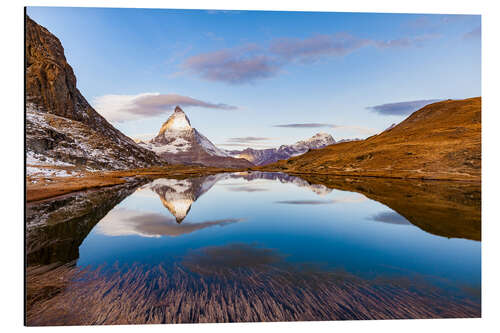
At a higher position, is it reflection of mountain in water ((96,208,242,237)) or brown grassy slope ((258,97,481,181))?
brown grassy slope ((258,97,481,181))

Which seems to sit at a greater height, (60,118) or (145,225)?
(60,118)

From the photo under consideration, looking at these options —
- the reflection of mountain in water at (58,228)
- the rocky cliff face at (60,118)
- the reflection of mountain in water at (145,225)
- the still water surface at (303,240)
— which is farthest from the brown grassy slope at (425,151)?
the rocky cliff face at (60,118)

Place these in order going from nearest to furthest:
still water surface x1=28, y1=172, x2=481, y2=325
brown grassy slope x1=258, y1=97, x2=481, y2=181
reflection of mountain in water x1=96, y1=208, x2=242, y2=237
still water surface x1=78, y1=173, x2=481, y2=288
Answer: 1. still water surface x1=28, y1=172, x2=481, y2=325
2. still water surface x1=78, y1=173, x2=481, y2=288
3. reflection of mountain in water x1=96, y1=208, x2=242, y2=237
4. brown grassy slope x1=258, y1=97, x2=481, y2=181

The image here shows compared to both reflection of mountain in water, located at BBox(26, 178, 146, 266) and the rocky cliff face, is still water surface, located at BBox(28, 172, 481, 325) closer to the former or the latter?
reflection of mountain in water, located at BBox(26, 178, 146, 266)

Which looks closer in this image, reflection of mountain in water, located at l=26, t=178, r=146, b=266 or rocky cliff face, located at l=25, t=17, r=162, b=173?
reflection of mountain in water, located at l=26, t=178, r=146, b=266

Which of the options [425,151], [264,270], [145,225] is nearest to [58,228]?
[145,225]

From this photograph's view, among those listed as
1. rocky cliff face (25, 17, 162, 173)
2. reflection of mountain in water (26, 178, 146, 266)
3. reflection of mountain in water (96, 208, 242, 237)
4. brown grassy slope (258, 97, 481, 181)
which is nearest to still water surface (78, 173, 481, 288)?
A: reflection of mountain in water (96, 208, 242, 237)

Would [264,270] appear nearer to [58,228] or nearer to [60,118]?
[58,228]
